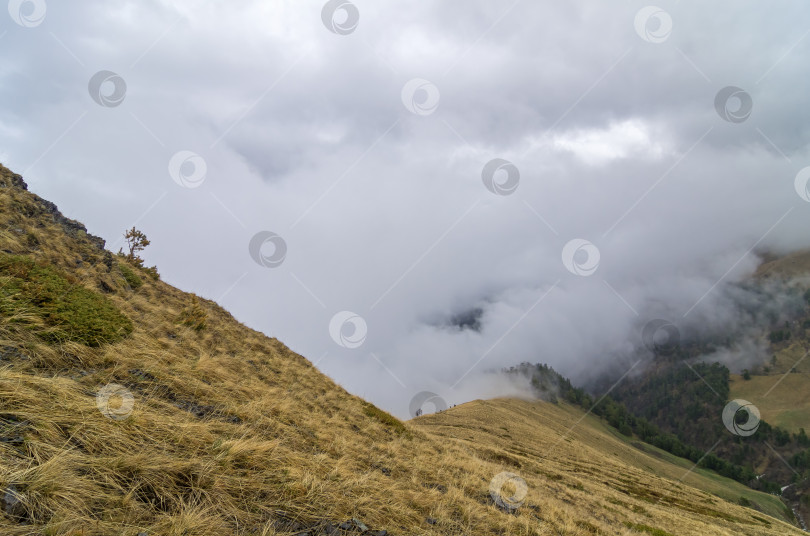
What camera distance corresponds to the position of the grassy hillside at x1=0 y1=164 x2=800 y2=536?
506 centimetres

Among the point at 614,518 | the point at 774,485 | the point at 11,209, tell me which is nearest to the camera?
the point at 11,209

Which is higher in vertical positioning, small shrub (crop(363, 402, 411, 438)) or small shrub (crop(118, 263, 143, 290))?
small shrub (crop(118, 263, 143, 290))

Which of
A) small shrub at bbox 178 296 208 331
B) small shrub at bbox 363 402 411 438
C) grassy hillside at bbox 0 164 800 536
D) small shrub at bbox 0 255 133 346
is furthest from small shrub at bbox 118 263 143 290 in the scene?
small shrub at bbox 363 402 411 438

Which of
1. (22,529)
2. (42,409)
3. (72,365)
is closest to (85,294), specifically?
(72,365)

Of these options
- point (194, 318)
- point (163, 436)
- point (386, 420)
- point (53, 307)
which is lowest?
point (163, 436)

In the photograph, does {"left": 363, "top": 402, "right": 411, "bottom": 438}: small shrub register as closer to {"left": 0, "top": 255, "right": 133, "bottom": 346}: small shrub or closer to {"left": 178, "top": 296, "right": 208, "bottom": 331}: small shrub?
{"left": 178, "top": 296, "right": 208, "bottom": 331}: small shrub

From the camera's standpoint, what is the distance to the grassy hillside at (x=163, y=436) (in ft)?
16.6

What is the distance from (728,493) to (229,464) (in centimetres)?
17131

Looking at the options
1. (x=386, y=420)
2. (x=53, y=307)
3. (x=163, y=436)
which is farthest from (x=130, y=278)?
(x=386, y=420)

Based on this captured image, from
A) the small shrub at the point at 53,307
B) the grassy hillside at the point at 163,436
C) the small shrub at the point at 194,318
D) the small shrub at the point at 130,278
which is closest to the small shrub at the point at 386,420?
the grassy hillside at the point at 163,436

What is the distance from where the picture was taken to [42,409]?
5895mm

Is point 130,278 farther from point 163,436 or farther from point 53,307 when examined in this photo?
point 163,436

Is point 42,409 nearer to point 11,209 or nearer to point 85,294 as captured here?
point 85,294

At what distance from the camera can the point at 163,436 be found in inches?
265
